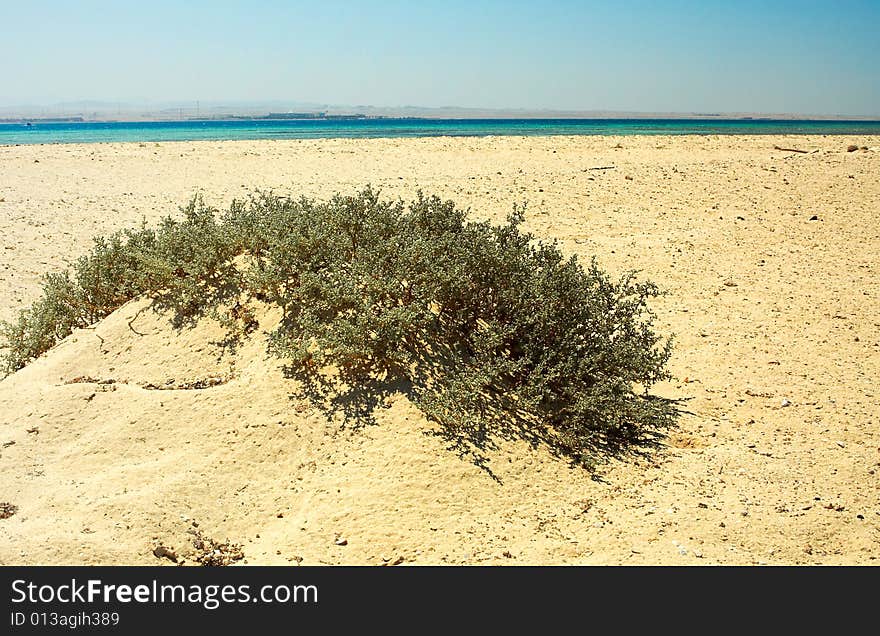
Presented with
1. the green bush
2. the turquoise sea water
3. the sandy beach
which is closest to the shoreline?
the turquoise sea water

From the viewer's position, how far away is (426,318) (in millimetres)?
5000

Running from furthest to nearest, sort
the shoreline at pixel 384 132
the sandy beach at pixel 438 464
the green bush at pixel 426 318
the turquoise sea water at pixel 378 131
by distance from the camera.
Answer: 1. the turquoise sea water at pixel 378 131
2. the shoreline at pixel 384 132
3. the green bush at pixel 426 318
4. the sandy beach at pixel 438 464

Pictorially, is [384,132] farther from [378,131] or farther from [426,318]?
[426,318]

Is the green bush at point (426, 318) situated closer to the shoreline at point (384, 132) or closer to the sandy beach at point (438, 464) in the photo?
the sandy beach at point (438, 464)

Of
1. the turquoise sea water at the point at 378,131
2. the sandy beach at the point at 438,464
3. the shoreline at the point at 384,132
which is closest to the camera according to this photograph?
the sandy beach at the point at 438,464

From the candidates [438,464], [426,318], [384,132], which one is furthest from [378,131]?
[438,464]

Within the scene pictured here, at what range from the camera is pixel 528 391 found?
4.88 m

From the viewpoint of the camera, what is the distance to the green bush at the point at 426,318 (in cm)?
487

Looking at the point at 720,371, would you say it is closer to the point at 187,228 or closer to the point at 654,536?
the point at 654,536

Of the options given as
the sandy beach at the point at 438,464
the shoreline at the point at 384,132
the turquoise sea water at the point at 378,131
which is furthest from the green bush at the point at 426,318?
the turquoise sea water at the point at 378,131

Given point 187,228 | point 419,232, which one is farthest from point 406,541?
point 187,228

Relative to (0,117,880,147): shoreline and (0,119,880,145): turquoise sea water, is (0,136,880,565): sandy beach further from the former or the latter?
(0,119,880,145): turquoise sea water

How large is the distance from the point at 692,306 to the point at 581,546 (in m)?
5.28

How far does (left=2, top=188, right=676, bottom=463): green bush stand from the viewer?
4.87 metres
